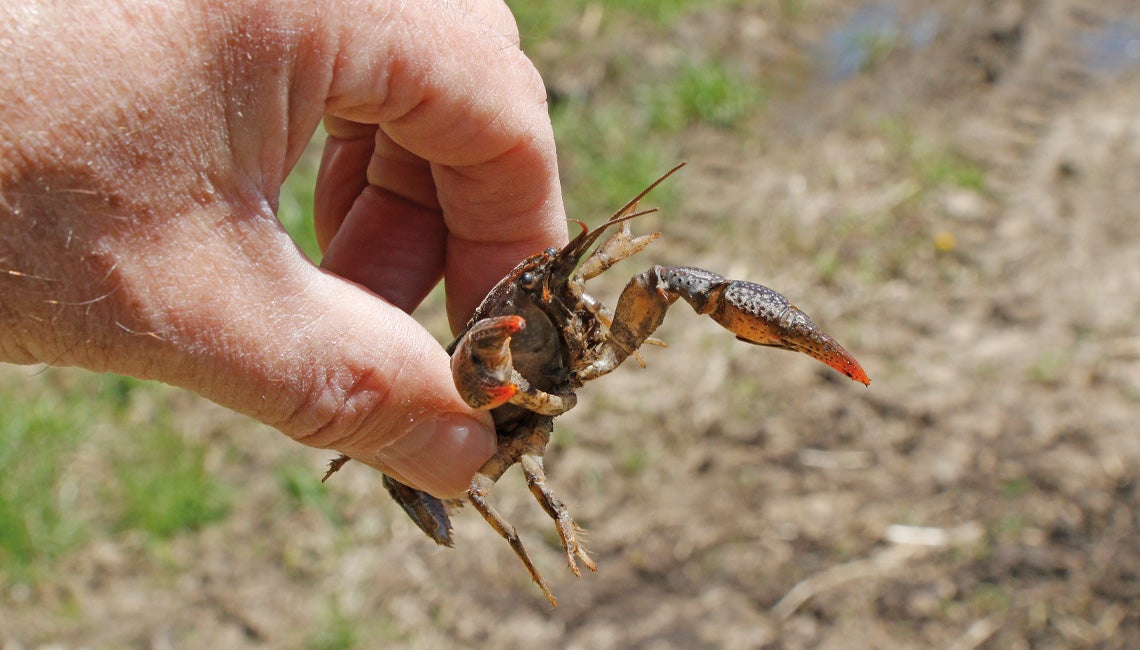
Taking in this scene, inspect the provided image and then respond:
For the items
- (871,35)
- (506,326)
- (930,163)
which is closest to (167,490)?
(506,326)

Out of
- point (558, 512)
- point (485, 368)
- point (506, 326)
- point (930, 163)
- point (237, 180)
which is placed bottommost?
point (930, 163)

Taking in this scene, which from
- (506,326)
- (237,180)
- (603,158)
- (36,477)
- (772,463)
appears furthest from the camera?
(603,158)

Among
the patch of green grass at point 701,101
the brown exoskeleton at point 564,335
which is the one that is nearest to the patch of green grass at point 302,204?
the patch of green grass at point 701,101

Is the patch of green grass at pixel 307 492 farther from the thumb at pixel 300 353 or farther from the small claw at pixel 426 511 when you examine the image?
the thumb at pixel 300 353

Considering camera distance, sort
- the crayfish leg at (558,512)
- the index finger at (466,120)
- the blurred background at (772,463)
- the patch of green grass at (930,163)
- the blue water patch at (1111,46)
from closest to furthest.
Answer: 1. the index finger at (466,120)
2. the crayfish leg at (558,512)
3. the blurred background at (772,463)
4. the patch of green grass at (930,163)
5. the blue water patch at (1111,46)

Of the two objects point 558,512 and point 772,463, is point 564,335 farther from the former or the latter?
point 772,463

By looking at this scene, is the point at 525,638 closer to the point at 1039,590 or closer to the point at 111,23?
the point at 1039,590

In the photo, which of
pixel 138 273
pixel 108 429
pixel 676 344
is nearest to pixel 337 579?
pixel 108 429
